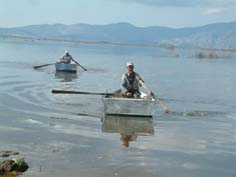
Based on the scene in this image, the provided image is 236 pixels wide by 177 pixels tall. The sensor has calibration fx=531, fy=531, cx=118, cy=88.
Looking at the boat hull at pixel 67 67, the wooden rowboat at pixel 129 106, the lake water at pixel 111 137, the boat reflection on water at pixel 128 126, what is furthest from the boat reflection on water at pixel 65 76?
the boat reflection on water at pixel 128 126

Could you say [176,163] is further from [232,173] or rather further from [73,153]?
[73,153]

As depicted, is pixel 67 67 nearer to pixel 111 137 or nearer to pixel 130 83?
pixel 130 83

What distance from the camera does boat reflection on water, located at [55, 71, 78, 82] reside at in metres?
41.1

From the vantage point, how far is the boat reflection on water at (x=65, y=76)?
135 ft

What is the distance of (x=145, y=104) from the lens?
21297mm

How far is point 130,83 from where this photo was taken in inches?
857

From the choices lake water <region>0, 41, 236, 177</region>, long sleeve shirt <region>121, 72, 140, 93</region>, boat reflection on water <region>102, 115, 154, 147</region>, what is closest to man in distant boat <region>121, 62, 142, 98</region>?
long sleeve shirt <region>121, 72, 140, 93</region>

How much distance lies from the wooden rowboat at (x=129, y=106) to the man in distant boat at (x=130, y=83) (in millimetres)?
517

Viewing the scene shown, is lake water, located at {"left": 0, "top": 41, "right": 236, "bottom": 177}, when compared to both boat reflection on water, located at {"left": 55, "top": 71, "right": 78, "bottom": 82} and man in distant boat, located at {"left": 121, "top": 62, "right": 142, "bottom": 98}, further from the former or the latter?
boat reflection on water, located at {"left": 55, "top": 71, "right": 78, "bottom": 82}

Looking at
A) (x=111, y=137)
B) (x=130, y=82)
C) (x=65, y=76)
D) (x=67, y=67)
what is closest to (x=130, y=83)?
(x=130, y=82)

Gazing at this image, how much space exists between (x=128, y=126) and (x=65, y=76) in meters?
24.4

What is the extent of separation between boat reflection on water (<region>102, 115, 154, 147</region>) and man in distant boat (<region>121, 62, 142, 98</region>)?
1067 millimetres

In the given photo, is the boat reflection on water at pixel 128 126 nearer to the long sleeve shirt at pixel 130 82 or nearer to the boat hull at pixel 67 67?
the long sleeve shirt at pixel 130 82

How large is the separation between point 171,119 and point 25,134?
747cm
